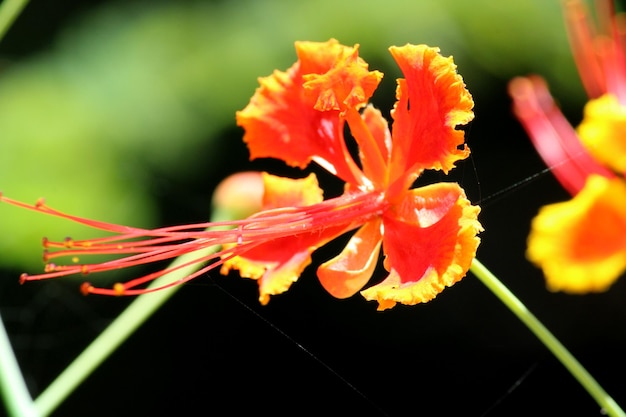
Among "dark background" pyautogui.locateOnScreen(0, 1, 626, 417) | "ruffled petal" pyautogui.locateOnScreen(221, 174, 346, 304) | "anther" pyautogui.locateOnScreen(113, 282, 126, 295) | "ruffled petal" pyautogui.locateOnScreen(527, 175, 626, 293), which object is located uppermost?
"anther" pyautogui.locateOnScreen(113, 282, 126, 295)

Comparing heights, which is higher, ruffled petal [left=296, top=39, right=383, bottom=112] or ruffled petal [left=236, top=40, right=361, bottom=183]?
ruffled petal [left=296, top=39, right=383, bottom=112]

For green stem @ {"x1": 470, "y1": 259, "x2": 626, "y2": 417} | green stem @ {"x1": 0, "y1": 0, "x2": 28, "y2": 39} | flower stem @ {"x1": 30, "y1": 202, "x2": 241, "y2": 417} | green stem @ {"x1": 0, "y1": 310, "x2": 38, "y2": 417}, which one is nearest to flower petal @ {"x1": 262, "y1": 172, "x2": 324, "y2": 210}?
flower stem @ {"x1": 30, "y1": 202, "x2": 241, "y2": 417}

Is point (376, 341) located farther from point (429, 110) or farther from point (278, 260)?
point (429, 110)

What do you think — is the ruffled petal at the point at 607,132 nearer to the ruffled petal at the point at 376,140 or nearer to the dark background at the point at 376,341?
the ruffled petal at the point at 376,140

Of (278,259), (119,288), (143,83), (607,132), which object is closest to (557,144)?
(607,132)

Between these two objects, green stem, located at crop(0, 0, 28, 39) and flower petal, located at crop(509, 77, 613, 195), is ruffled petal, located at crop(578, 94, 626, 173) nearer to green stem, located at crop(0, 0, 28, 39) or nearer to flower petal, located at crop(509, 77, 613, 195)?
flower petal, located at crop(509, 77, 613, 195)

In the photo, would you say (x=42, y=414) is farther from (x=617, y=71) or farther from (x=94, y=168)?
(x=94, y=168)

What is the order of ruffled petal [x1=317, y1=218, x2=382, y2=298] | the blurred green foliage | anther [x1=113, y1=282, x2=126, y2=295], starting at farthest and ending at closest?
the blurred green foliage, ruffled petal [x1=317, y1=218, x2=382, y2=298], anther [x1=113, y1=282, x2=126, y2=295]
